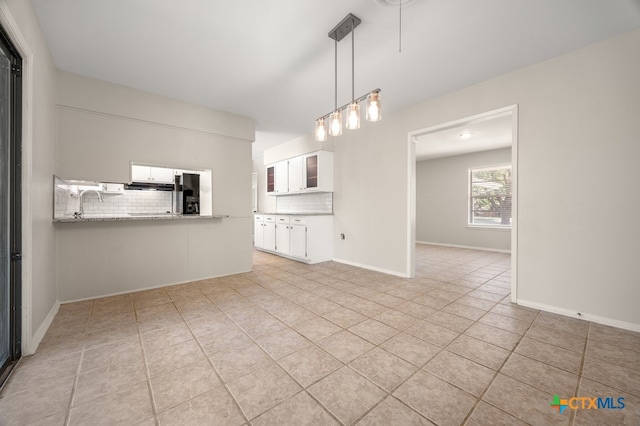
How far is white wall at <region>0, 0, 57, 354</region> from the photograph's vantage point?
70.3 inches

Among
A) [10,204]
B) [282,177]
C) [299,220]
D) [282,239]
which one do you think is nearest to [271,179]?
[282,177]

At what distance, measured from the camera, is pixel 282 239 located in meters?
5.42

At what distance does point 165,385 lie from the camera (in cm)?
152

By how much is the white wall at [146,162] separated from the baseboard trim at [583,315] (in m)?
3.81

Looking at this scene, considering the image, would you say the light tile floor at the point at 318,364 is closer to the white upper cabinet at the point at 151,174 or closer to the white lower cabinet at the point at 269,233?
the white upper cabinet at the point at 151,174

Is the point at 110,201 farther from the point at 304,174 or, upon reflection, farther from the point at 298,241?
the point at 304,174

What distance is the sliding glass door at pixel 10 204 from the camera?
5.35ft

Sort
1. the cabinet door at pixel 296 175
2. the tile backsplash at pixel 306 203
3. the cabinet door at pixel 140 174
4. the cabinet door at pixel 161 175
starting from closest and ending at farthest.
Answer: the cabinet door at pixel 140 174 < the cabinet door at pixel 161 175 < the tile backsplash at pixel 306 203 < the cabinet door at pixel 296 175

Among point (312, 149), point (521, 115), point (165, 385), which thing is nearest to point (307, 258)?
point (312, 149)

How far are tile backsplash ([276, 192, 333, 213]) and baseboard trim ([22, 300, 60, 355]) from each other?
411 centimetres

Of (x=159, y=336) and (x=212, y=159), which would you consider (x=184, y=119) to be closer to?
(x=212, y=159)

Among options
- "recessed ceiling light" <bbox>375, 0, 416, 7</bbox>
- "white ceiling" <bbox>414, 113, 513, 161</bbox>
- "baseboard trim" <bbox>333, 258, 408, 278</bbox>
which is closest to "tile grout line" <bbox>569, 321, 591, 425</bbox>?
"baseboard trim" <bbox>333, 258, 408, 278</bbox>

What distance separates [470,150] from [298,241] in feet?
16.6

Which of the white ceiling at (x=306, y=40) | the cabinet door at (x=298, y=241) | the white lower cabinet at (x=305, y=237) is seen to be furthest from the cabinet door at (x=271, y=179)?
the white ceiling at (x=306, y=40)
